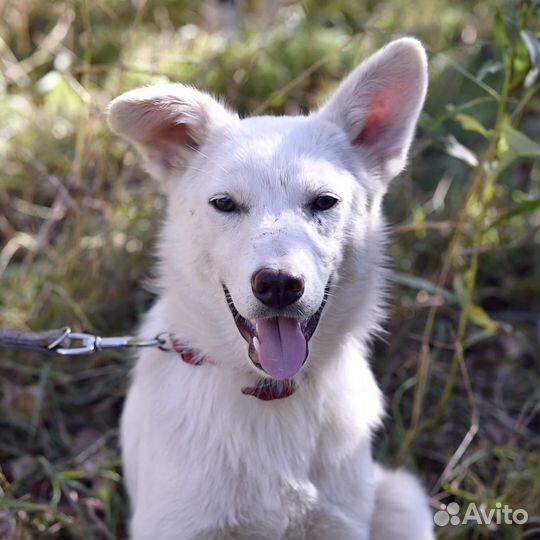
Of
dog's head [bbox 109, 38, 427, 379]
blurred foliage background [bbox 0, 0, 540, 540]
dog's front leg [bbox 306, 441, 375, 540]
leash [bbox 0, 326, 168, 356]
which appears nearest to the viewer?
dog's head [bbox 109, 38, 427, 379]

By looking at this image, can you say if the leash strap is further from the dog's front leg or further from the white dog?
the dog's front leg

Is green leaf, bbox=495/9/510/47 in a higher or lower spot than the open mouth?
higher

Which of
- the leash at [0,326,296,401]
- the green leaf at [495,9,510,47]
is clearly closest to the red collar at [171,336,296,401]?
the leash at [0,326,296,401]

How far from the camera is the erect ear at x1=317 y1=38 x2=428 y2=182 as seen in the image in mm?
2693

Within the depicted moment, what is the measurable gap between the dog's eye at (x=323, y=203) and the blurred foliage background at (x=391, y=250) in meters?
0.74

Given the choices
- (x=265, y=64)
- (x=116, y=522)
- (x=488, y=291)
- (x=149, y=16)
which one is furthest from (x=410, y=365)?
(x=149, y=16)

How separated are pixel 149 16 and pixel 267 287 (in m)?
5.85

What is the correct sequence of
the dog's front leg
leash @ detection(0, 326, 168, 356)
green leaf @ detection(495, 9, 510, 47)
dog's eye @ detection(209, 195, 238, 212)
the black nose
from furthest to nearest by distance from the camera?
green leaf @ detection(495, 9, 510, 47) < leash @ detection(0, 326, 168, 356) < the dog's front leg < dog's eye @ detection(209, 195, 238, 212) < the black nose

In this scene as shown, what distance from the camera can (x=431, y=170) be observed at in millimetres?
5387

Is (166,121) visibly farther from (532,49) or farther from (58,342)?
(532,49)

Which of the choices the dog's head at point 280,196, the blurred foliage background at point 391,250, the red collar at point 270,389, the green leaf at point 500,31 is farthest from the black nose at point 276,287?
the green leaf at point 500,31

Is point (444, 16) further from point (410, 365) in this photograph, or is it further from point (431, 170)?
point (410, 365)

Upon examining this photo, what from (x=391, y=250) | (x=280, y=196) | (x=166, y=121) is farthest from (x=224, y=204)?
(x=391, y=250)

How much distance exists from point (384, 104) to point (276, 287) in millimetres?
921
